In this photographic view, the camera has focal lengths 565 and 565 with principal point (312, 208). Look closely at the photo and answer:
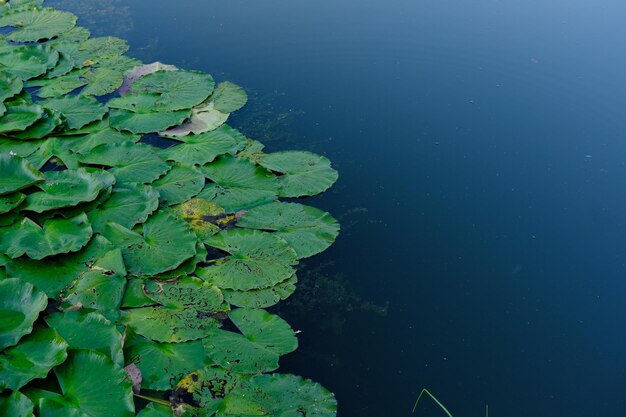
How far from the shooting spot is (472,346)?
241 cm

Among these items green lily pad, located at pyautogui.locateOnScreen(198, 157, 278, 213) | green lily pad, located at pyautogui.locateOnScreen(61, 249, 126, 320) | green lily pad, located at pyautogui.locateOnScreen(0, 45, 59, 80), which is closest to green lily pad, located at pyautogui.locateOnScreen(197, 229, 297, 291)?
green lily pad, located at pyautogui.locateOnScreen(198, 157, 278, 213)

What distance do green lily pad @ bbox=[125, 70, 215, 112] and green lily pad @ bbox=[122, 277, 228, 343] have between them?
160 cm

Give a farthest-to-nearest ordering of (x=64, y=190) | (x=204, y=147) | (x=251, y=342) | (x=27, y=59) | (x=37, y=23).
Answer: (x=37, y=23), (x=27, y=59), (x=204, y=147), (x=64, y=190), (x=251, y=342)

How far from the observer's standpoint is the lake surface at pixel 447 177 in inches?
91.7

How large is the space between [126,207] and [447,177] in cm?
180

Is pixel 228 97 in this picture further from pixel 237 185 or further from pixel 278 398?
pixel 278 398

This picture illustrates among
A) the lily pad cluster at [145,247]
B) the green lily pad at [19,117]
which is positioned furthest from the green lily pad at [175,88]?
the green lily pad at [19,117]

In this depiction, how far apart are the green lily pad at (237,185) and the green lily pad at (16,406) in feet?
4.55

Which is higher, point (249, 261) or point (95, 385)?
point (249, 261)

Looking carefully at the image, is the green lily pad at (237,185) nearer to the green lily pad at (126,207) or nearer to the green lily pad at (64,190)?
the green lily pad at (126,207)

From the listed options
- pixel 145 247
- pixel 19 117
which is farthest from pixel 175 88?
pixel 145 247

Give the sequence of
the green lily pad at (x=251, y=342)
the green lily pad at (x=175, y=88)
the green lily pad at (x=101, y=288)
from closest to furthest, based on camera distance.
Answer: the green lily pad at (x=251, y=342)
the green lily pad at (x=101, y=288)
the green lily pad at (x=175, y=88)

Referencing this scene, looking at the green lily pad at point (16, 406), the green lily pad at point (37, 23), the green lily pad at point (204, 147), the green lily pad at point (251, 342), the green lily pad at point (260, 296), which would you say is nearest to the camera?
the green lily pad at point (16, 406)

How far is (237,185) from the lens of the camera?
10.5ft
